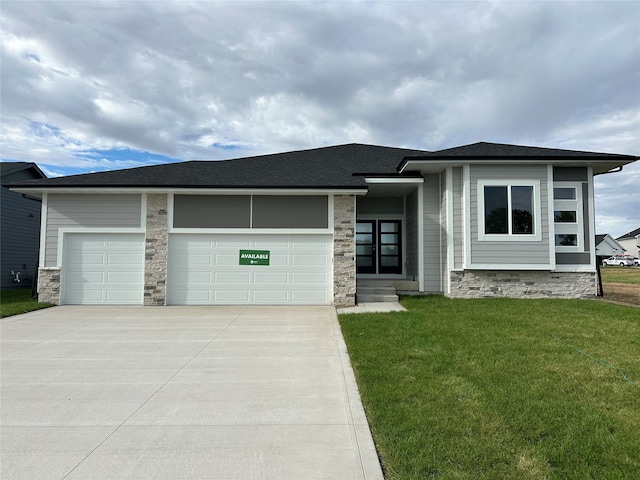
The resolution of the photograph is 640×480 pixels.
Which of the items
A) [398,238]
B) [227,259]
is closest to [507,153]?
[398,238]

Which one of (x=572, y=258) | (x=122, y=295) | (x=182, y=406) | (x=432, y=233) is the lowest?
(x=182, y=406)

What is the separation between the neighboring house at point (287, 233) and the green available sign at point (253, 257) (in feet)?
0.09

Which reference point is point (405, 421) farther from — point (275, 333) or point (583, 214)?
point (583, 214)

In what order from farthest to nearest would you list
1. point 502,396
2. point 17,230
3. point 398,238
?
point 17,230
point 398,238
point 502,396

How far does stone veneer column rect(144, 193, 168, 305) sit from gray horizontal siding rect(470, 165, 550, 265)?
8336 mm

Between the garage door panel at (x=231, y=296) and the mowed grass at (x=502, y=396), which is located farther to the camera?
the garage door panel at (x=231, y=296)

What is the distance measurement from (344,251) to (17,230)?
1523 cm

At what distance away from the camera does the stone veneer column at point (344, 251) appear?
10.6 metres

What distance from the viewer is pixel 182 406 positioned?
406cm

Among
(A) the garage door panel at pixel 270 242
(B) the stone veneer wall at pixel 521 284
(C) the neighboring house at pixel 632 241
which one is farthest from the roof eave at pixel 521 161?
(C) the neighboring house at pixel 632 241

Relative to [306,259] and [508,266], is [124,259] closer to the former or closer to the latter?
[306,259]

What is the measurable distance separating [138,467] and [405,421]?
213 centimetres

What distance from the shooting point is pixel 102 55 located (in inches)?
448

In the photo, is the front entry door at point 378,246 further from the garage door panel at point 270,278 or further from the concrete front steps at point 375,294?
the garage door panel at point 270,278
